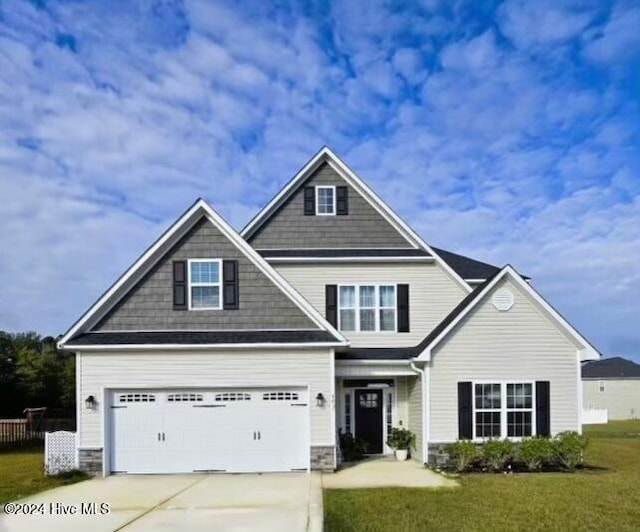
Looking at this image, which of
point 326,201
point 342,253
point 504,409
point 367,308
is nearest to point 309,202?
point 326,201

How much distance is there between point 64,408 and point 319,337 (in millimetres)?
25906

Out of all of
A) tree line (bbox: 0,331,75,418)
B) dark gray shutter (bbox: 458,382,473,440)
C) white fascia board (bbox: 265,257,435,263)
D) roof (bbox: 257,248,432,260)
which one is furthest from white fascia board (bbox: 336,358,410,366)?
tree line (bbox: 0,331,75,418)

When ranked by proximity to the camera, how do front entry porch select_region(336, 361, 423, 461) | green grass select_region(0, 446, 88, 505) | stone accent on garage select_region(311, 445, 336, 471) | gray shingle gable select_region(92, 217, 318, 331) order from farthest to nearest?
front entry porch select_region(336, 361, 423, 461), gray shingle gable select_region(92, 217, 318, 331), stone accent on garage select_region(311, 445, 336, 471), green grass select_region(0, 446, 88, 505)

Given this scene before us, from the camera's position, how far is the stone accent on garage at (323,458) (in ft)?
54.9

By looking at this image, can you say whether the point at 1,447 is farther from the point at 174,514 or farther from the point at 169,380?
the point at 174,514

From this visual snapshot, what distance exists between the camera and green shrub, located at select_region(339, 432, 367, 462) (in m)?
19.1

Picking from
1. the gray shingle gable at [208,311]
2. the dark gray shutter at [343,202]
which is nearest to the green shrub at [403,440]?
the gray shingle gable at [208,311]

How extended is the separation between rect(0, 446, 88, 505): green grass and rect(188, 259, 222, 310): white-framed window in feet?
16.3

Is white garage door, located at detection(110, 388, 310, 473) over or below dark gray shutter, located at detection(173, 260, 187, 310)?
below

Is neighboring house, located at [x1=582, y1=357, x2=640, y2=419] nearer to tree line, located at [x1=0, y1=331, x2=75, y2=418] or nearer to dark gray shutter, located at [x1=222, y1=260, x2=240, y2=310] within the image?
tree line, located at [x1=0, y1=331, x2=75, y2=418]

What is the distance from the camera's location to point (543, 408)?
17.5m

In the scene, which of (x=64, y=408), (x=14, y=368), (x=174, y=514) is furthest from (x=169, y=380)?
(x=14, y=368)

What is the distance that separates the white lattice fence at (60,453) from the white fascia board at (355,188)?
7.50m

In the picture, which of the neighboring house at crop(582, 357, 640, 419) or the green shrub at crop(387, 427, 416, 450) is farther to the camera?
the neighboring house at crop(582, 357, 640, 419)
